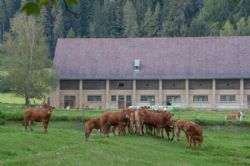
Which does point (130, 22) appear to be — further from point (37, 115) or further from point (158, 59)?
point (37, 115)

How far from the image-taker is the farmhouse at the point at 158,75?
2756 inches

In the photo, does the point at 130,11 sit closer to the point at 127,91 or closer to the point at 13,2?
the point at 13,2

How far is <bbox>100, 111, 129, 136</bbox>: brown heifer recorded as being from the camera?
2673cm

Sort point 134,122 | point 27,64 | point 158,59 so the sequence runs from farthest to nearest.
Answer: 1. point 158,59
2. point 27,64
3. point 134,122

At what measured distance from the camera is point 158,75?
70750 millimetres

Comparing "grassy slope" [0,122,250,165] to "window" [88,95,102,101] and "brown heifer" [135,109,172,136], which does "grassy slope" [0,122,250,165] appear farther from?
"window" [88,95,102,101]

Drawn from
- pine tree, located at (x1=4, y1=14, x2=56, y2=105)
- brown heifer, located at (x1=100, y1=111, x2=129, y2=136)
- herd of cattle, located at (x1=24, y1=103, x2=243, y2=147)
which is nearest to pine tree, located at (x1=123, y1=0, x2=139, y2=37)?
pine tree, located at (x1=4, y1=14, x2=56, y2=105)

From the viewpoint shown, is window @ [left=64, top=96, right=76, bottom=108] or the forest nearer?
window @ [left=64, top=96, right=76, bottom=108]

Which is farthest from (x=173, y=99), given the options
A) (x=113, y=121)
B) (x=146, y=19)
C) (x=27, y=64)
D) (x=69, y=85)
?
(x=146, y=19)

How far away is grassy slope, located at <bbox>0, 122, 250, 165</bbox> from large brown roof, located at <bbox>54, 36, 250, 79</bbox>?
1679 inches

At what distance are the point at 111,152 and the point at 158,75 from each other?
5270 centimetres

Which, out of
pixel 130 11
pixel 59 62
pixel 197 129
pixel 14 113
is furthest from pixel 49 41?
pixel 197 129

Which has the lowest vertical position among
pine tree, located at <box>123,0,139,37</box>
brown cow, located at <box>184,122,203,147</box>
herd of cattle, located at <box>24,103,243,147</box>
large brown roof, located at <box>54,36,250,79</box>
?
brown cow, located at <box>184,122,203,147</box>

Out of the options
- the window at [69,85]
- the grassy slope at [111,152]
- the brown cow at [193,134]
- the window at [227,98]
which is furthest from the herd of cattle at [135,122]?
the window at [69,85]
